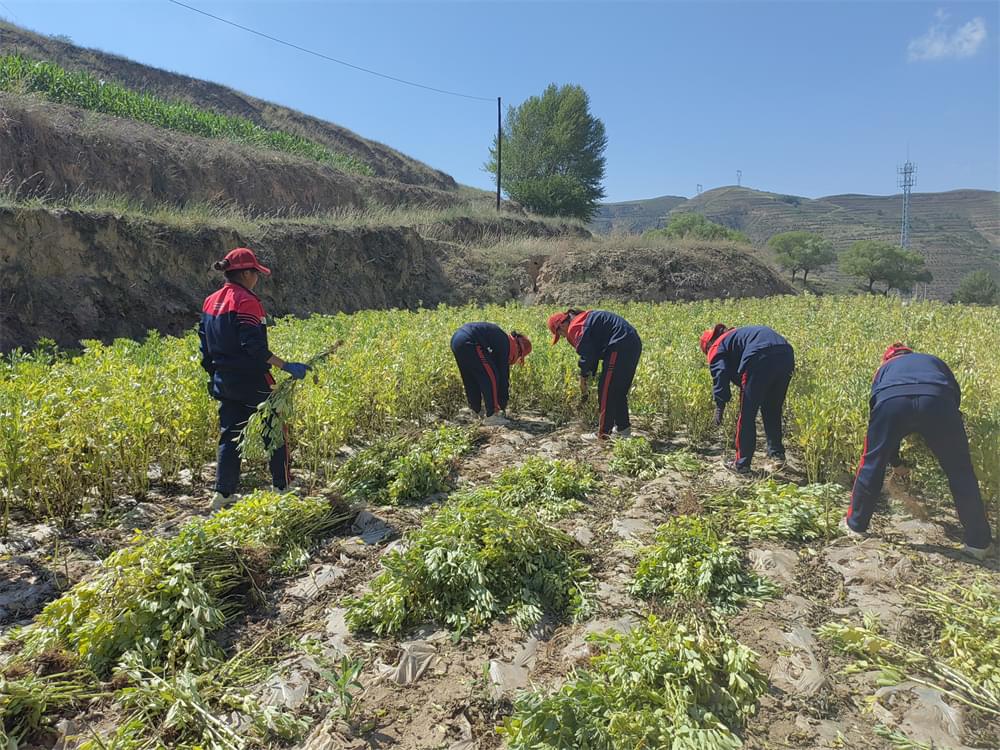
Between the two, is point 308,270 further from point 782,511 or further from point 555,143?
point 555,143

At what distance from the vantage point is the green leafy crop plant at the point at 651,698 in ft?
7.28

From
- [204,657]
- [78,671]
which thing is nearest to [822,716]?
[204,657]

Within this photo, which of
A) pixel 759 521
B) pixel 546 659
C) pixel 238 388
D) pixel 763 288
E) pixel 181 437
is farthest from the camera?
pixel 763 288

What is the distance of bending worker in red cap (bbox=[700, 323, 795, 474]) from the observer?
5.37 metres

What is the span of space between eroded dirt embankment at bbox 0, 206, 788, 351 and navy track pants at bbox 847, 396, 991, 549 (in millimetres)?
13725

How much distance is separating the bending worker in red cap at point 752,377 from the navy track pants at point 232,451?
4.19 metres

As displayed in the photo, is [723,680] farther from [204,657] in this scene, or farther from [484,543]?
[204,657]

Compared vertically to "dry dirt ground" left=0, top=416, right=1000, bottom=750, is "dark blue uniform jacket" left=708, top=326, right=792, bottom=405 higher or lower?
higher

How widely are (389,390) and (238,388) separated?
69.1 inches

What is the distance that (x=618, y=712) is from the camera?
7.42ft

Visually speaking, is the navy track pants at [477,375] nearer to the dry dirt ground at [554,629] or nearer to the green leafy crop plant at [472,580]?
the dry dirt ground at [554,629]

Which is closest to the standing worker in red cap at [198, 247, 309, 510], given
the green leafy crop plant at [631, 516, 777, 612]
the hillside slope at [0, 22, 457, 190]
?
the green leafy crop plant at [631, 516, 777, 612]

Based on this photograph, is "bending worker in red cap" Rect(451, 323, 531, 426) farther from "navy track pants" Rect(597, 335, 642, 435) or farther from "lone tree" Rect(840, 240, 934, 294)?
"lone tree" Rect(840, 240, 934, 294)

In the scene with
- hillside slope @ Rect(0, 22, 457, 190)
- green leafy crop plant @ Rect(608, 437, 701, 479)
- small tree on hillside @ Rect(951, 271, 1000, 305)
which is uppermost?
hillside slope @ Rect(0, 22, 457, 190)
